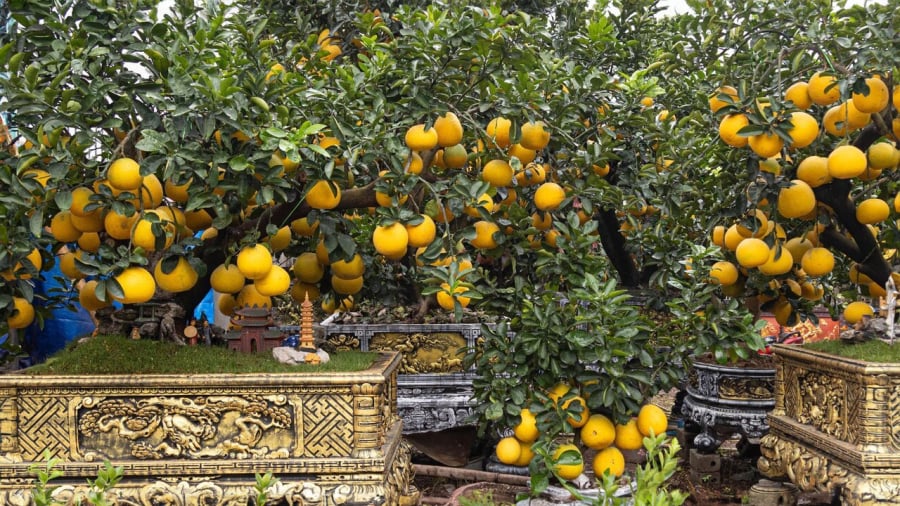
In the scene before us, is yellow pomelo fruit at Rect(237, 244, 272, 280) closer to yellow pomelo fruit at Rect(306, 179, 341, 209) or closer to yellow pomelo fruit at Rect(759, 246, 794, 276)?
yellow pomelo fruit at Rect(306, 179, 341, 209)

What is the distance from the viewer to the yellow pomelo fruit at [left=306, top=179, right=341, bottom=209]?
2.82 m

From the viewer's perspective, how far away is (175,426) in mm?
2807

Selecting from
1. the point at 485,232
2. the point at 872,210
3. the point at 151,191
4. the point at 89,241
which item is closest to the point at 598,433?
the point at 485,232

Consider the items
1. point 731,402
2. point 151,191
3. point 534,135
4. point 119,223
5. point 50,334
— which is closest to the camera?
point 119,223

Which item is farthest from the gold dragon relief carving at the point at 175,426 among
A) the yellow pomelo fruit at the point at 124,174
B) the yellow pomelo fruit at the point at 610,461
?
the yellow pomelo fruit at the point at 610,461

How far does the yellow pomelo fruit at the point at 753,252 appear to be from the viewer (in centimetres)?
324

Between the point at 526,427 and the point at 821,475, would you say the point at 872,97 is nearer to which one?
the point at 821,475

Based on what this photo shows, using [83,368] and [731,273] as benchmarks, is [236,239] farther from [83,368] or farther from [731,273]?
[731,273]

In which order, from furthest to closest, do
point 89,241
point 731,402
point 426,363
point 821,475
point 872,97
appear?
point 426,363
point 731,402
point 821,475
point 872,97
point 89,241

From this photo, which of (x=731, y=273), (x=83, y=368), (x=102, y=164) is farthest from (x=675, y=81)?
(x=83, y=368)

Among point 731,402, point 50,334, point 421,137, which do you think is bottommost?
point 731,402

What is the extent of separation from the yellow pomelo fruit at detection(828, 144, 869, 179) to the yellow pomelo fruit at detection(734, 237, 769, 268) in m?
0.43

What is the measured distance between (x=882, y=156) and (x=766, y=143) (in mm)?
705

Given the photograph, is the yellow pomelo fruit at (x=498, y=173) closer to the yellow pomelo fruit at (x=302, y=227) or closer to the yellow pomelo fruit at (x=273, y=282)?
the yellow pomelo fruit at (x=302, y=227)
